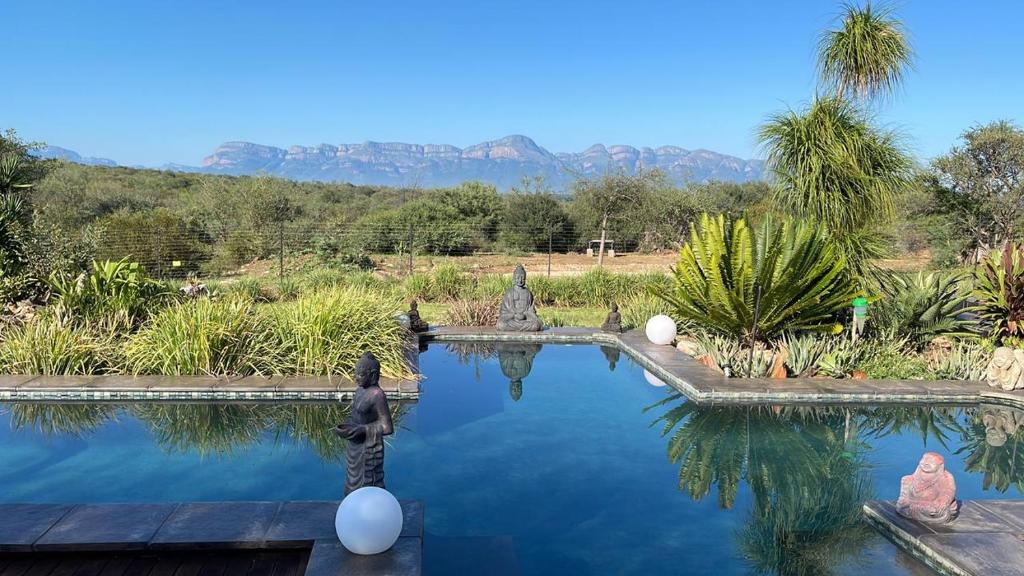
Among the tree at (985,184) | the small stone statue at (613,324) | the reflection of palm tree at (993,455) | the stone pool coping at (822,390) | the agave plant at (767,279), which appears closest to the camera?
the reflection of palm tree at (993,455)

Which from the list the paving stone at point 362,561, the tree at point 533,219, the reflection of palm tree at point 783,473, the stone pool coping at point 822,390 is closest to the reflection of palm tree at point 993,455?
the stone pool coping at point 822,390

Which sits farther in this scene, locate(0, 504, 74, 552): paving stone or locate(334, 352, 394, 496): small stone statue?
locate(334, 352, 394, 496): small stone statue

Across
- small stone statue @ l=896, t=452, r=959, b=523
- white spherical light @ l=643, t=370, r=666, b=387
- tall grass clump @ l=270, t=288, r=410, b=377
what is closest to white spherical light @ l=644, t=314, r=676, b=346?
white spherical light @ l=643, t=370, r=666, b=387

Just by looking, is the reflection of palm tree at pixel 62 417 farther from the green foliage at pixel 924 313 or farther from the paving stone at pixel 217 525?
the green foliage at pixel 924 313

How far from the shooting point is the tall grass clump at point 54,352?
26.8 ft

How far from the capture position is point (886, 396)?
8.12m

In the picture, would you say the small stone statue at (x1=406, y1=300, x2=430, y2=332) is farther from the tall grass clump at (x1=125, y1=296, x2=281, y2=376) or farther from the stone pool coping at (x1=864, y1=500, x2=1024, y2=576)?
the stone pool coping at (x1=864, y1=500, x2=1024, y2=576)

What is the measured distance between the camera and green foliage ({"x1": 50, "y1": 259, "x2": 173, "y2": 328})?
9.08 meters

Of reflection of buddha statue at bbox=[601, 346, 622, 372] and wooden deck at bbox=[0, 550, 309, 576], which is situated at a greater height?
reflection of buddha statue at bbox=[601, 346, 622, 372]

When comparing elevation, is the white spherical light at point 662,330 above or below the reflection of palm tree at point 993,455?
above

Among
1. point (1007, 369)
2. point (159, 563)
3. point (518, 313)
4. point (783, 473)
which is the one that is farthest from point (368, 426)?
point (1007, 369)

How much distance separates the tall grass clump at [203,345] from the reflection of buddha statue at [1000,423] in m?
7.88

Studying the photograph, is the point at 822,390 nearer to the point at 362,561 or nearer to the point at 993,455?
the point at 993,455

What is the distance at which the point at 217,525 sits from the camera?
4.30 m
